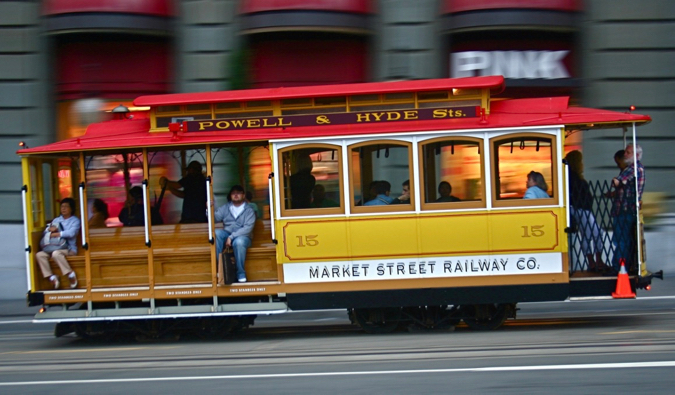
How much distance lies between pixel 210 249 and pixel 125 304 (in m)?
1.43

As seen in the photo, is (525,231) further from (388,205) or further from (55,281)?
(55,281)

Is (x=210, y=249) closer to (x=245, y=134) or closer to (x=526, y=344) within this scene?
(x=245, y=134)

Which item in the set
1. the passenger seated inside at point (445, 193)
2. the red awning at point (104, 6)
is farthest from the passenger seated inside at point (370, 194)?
the red awning at point (104, 6)

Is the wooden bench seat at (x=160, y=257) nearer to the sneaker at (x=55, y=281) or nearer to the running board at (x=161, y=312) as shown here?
the sneaker at (x=55, y=281)

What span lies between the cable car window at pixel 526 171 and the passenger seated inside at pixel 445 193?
1.77ft

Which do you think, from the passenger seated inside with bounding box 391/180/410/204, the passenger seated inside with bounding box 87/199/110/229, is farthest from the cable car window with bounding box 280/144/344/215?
the passenger seated inside with bounding box 87/199/110/229

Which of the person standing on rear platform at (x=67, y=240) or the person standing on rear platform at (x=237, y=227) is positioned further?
the person standing on rear platform at (x=67, y=240)

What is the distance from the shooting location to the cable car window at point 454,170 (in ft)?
31.7

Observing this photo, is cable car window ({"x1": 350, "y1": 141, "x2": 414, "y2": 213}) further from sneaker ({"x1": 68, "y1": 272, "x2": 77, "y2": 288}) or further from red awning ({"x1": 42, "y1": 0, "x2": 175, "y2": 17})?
red awning ({"x1": 42, "y1": 0, "x2": 175, "y2": 17})

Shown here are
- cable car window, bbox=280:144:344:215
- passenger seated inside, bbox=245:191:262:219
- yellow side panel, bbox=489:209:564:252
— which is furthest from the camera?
passenger seated inside, bbox=245:191:262:219

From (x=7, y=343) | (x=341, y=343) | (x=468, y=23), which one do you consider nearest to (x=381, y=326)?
(x=341, y=343)

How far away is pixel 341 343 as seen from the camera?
9531 millimetres

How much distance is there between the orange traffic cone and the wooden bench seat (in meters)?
4.36

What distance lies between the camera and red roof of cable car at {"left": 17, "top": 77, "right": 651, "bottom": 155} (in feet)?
31.4
